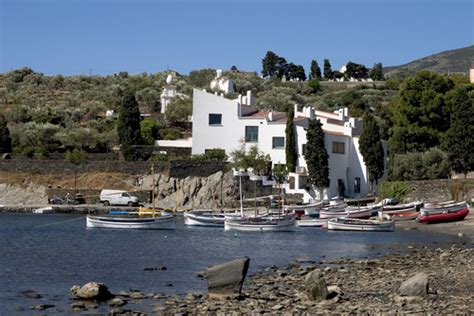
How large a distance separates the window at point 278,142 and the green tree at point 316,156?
10.8 ft

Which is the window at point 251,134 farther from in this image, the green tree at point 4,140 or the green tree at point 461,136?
the green tree at point 4,140

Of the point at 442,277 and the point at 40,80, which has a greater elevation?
the point at 40,80

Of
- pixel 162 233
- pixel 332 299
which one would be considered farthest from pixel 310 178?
pixel 332 299

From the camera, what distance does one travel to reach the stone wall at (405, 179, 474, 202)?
217ft

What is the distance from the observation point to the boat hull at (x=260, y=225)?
56625 millimetres

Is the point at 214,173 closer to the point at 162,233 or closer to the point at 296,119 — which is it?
the point at 296,119

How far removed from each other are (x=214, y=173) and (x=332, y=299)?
49601mm

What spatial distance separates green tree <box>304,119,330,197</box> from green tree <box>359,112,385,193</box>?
4.20 m

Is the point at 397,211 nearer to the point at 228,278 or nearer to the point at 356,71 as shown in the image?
the point at 228,278

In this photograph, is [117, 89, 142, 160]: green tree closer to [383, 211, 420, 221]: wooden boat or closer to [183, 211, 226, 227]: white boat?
[183, 211, 226, 227]: white boat

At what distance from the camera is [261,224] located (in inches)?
2240

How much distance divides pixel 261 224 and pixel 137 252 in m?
15.1

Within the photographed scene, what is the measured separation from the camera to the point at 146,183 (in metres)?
75.5

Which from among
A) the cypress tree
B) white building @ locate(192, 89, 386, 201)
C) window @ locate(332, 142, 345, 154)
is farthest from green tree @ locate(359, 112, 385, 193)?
the cypress tree
